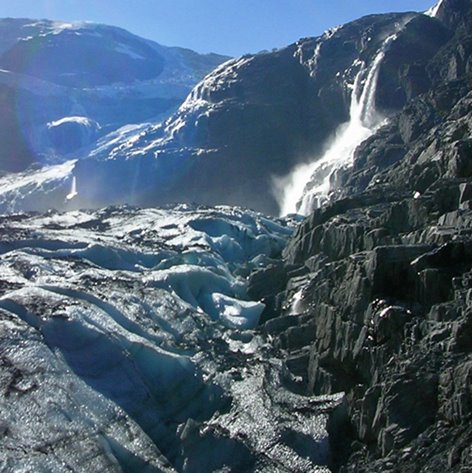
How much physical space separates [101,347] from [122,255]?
58.0ft

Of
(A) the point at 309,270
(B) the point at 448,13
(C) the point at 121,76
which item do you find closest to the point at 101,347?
(A) the point at 309,270

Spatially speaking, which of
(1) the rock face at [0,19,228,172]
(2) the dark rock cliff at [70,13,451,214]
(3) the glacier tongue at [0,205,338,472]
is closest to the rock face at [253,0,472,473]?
(3) the glacier tongue at [0,205,338,472]

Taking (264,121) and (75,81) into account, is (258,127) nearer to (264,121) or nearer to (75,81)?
(264,121)

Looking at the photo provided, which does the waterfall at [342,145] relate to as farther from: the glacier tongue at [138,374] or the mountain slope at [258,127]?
the glacier tongue at [138,374]

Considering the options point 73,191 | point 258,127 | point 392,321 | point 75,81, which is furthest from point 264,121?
point 392,321

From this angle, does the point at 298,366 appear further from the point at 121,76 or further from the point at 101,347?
the point at 121,76

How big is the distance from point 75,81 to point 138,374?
140 m

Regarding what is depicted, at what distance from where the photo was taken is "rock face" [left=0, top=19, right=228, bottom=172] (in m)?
136

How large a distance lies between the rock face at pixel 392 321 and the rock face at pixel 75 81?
9216cm

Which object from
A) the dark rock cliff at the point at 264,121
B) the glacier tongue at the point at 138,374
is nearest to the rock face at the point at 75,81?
the dark rock cliff at the point at 264,121

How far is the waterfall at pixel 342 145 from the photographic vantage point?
86.6m

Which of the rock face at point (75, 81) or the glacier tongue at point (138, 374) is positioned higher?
the rock face at point (75, 81)

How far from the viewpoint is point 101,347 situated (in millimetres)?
29312

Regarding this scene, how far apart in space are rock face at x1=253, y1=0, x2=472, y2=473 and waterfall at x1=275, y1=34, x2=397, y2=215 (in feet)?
125
